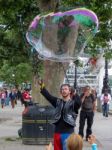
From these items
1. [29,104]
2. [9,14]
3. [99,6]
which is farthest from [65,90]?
[9,14]

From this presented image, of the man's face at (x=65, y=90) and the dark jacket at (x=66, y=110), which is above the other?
the man's face at (x=65, y=90)

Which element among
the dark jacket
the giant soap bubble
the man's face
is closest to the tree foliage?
the giant soap bubble

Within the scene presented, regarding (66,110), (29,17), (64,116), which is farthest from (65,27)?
(29,17)

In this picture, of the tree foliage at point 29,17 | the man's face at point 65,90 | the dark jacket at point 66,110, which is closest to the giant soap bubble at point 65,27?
the tree foliage at point 29,17

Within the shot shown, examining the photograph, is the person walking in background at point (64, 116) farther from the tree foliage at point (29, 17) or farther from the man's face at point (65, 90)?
the tree foliage at point (29, 17)

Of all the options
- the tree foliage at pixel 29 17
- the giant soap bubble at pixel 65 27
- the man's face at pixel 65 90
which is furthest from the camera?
the tree foliage at pixel 29 17

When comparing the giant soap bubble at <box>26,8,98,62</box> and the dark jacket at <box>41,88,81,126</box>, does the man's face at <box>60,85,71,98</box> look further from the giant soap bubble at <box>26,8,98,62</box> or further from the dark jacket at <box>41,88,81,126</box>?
the giant soap bubble at <box>26,8,98,62</box>

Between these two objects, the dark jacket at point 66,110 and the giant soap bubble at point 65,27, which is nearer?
the dark jacket at point 66,110

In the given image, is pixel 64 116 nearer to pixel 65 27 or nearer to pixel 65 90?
pixel 65 90

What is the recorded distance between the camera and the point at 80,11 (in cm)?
1091

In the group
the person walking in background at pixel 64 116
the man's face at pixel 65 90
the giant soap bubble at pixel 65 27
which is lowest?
the person walking in background at pixel 64 116

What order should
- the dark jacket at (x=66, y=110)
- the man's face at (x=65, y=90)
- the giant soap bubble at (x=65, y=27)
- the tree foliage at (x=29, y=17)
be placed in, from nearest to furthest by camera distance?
the man's face at (x=65, y=90) < the dark jacket at (x=66, y=110) < the giant soap bubble at (x=65, y=27) < the tree foliage at (x=29, y=17)

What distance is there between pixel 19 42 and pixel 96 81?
27504 mm

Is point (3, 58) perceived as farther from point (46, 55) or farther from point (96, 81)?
point (96, 81)
